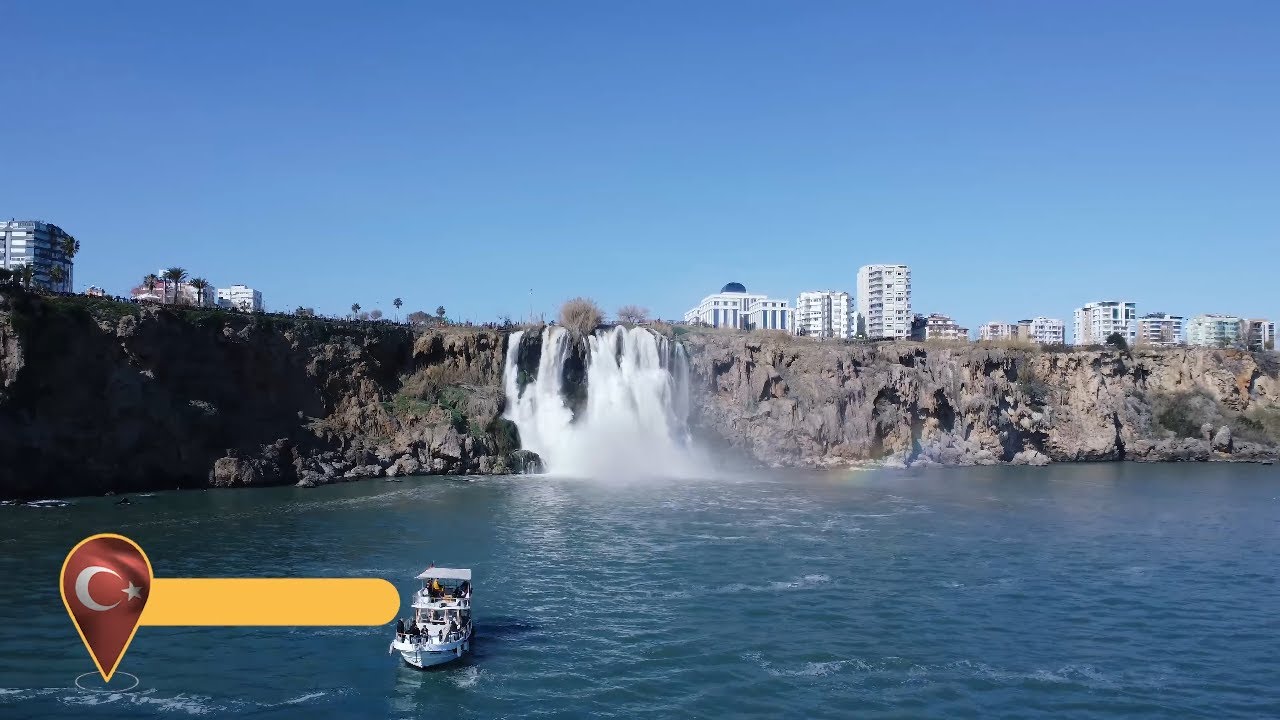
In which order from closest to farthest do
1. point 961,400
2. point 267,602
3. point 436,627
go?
point 267,602 < point 436,627 < point 961,400

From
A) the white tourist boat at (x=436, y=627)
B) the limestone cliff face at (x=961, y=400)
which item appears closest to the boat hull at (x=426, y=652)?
the white tourist boat at (x=436, y=627)

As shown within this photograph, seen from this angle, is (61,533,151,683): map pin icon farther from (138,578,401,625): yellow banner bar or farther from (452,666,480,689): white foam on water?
(452,666,480,689): white foam on water

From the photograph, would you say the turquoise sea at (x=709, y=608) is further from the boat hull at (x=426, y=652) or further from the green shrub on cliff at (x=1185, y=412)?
the green shrub on cliff at (x=1185, y=412)

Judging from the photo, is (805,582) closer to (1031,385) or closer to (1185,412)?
(1031,385)

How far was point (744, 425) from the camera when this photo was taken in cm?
8856

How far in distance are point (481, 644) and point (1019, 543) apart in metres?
31.6

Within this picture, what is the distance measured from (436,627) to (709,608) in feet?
36.6

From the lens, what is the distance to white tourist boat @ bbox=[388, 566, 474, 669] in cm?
2809

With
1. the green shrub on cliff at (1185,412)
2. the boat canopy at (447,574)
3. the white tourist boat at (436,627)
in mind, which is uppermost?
the green shrub on cliff at (1185,412)

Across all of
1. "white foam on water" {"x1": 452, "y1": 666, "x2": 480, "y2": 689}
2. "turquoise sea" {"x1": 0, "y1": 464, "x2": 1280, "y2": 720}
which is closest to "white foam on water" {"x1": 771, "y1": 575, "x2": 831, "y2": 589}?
"turquoise sea" {"x1": 0, "y1": 464, "x2": 1280, "y2": 720}

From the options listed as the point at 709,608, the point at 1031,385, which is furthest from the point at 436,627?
the point at 1031,385

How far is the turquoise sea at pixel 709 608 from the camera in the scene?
85.8ft

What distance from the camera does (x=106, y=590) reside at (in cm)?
813

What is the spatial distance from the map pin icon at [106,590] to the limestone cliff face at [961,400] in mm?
80697
